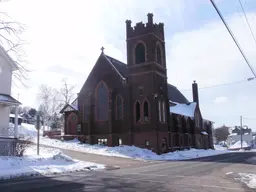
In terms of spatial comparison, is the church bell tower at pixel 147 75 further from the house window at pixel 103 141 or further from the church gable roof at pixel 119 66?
the house window at pixel 103 141

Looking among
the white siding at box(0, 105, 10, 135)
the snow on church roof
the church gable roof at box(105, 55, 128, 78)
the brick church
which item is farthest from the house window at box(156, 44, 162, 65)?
the white siding at box(0, 105, 10, 135)

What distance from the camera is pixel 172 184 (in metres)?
13.6

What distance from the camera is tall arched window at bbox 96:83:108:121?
46719mm

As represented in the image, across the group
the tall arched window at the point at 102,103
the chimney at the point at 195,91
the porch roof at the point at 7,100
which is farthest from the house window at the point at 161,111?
the porch roof at the point at 7,100

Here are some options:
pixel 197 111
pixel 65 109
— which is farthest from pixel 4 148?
pixel 197 111

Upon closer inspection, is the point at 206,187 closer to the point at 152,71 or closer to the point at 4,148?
the point at 4,148

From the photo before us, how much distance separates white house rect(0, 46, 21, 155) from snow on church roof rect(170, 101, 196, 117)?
101 feet

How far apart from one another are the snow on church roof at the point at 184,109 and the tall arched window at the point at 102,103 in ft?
38.8

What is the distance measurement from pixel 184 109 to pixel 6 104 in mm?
39651

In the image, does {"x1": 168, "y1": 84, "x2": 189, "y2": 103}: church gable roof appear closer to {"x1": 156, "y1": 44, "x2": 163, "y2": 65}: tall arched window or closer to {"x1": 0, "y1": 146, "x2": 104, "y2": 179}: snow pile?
{"x1": 156, "y1": 44, "x2": 163, "y2": 65}: tall arched window

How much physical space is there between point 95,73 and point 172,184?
3632 centimetres

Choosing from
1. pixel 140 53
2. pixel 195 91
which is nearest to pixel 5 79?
pixel 140 53

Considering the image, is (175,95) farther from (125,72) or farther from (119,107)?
(119,107)

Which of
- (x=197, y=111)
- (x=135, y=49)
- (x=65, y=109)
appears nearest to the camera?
(x=135, y=49)
